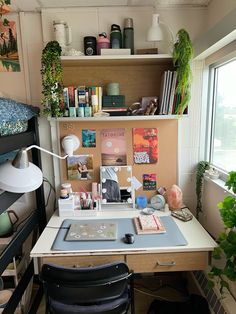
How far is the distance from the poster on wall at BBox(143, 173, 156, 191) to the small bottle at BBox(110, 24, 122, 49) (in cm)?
97

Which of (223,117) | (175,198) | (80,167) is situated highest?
(223,117)

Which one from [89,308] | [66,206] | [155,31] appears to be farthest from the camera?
[66,206]

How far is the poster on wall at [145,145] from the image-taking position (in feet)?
5.98

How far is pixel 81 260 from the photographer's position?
4.35 ft

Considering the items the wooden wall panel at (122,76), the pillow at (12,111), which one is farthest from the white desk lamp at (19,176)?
the wooden wall panel at (122,76)

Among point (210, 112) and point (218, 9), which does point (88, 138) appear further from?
point (218, 9)

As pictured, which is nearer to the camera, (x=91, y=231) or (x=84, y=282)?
(x=84, y=282)

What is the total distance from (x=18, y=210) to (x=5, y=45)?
1280 millimetres

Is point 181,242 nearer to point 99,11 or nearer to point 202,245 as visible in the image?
point 202,245

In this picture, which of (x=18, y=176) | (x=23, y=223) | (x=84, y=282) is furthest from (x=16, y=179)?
(x=23, y=223)

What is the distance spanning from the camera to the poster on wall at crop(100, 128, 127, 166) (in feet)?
5.96

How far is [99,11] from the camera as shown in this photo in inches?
67.1

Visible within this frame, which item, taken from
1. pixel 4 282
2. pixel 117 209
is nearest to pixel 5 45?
pixel 117 209

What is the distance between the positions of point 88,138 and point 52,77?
1.69 feet
